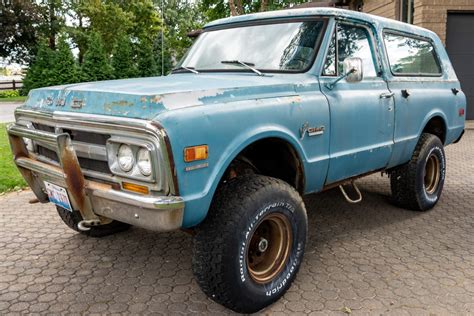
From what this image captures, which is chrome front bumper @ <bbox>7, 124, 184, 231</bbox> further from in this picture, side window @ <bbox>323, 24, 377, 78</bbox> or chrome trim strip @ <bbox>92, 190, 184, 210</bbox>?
side window @ <bbox>323, 24, 377, 78</bbox>

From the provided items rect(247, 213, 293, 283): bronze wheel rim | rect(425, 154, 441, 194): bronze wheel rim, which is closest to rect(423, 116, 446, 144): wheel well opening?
rect(425, 154, 441, 194): bronze wheel rim

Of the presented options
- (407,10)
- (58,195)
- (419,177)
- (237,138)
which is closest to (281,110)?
(237,138)

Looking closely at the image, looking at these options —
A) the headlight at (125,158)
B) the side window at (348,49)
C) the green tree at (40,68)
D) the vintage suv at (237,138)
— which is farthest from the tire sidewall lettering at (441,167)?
the green tree at (40,68)

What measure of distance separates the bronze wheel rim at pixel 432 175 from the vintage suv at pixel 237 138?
840 millimetres

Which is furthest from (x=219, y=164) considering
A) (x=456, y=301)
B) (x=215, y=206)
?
(x=456, y=301)

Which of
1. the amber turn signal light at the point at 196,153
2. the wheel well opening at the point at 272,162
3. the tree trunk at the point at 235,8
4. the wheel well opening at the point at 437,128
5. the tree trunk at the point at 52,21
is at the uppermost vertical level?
the tree trunk at the point at 52,21

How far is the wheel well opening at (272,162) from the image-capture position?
3.31m

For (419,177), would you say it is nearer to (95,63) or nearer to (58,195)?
(58,195)

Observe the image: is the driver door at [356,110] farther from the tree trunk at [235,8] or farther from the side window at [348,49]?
the tree trunk at [235,8]

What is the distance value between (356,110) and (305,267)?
4.56ft

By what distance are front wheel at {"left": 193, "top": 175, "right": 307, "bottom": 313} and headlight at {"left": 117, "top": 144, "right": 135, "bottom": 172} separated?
0.60 m

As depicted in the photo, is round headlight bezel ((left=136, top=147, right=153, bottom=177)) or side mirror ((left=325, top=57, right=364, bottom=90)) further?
side mirror ((left=325, top=57, right=364, bottom=90))

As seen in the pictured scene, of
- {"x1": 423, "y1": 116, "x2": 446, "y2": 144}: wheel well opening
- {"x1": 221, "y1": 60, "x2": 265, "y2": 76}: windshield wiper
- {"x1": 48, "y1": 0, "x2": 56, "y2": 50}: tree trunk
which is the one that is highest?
{"x1": 48, "y1": 0, "x2": 56, "y2": 50}: tree trunk

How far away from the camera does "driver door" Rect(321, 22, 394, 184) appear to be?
11.9 feet
